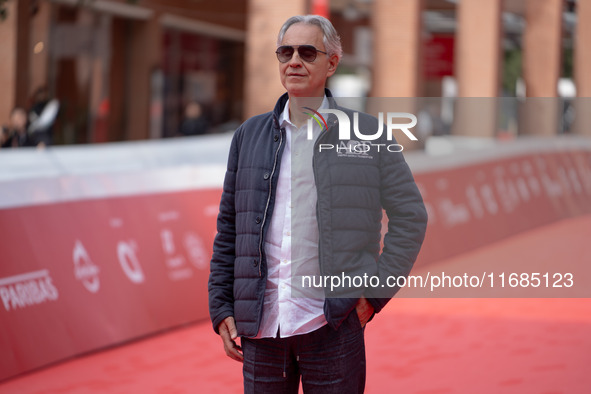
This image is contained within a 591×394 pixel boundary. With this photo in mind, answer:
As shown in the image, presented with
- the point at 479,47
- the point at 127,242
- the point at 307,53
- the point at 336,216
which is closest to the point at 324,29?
the point at 307,53

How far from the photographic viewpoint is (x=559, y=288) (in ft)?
11.2

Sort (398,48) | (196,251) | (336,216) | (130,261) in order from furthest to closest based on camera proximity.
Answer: (398,48)
(196,251)
(130,261)
(336,216)

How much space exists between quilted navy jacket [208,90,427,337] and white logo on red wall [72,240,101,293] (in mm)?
3955

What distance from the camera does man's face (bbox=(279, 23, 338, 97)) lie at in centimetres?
286

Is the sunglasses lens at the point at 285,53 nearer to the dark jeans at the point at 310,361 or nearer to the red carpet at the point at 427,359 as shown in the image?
the dark jeans at the point at 310,361

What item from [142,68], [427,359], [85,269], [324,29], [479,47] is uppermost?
[479,47]

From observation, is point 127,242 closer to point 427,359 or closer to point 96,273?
point 96,273

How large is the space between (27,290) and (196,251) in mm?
2022

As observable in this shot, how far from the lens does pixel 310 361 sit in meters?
2.91

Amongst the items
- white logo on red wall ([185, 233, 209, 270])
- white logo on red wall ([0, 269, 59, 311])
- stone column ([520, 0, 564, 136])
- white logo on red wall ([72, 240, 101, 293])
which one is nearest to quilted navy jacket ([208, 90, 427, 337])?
white logo on red wall ([0, 269, 59, 311])

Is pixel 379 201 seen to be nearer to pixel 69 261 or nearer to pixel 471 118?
pixel 471 118

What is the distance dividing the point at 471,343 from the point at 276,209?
4576 millimetres

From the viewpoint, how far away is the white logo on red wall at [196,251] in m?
8.01

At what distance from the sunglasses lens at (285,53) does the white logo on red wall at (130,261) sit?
4.54 metres
